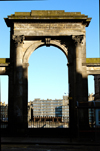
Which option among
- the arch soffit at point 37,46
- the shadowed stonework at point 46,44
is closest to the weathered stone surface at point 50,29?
the shadowed stonework at point 46,44

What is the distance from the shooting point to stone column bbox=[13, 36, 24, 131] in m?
26.7

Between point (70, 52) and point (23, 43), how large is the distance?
515 centimetres

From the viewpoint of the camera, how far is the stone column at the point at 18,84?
2666cm

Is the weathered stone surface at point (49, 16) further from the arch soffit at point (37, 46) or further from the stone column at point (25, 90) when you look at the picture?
the stone column at point (25, 90)

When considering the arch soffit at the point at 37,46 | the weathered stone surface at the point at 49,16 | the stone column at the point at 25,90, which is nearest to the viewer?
the stone column at the point at 25,90

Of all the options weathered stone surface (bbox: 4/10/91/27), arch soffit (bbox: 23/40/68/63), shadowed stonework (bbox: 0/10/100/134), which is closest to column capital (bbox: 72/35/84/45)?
shadowed stonework (bbox: 0/10/100/134)

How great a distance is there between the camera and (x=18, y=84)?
27.2 meters

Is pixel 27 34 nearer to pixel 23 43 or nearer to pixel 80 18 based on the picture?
pixel 23 43

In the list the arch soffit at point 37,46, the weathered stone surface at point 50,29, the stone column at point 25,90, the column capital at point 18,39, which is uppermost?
the weathered stone surface at point 50,29

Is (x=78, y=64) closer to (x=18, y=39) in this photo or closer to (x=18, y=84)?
(x=18, y=84)

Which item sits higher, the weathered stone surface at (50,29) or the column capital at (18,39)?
the weathered stone surface at (50,29)

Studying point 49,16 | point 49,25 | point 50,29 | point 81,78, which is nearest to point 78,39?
point 50,29

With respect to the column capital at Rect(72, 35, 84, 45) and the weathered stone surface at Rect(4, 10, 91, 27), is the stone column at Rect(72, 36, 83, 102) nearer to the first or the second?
the column capital at Rect(72, 35, 84, 45)

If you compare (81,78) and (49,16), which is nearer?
(81,78)
